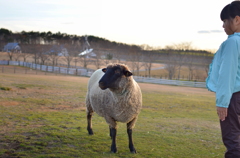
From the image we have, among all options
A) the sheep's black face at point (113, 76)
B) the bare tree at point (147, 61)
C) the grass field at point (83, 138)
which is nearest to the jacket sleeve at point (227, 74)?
the sheep's black face at point (113, 76)

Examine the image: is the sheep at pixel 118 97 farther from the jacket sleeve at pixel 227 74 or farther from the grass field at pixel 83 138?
the jacket sleeve at pixel 227 74

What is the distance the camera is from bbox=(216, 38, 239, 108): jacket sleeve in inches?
109

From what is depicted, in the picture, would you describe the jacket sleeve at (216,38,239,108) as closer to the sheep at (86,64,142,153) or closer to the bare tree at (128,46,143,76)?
the sheep at (86,64,142,153)

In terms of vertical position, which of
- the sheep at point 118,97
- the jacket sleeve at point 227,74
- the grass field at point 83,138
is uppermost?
the jacket sleeve at point 227,74

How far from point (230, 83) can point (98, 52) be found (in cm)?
7287

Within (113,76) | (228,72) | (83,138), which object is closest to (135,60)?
(83,138)

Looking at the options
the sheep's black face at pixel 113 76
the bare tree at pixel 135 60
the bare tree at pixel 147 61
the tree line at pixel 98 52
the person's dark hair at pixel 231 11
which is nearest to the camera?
the person's dark hair at pixel 231 11

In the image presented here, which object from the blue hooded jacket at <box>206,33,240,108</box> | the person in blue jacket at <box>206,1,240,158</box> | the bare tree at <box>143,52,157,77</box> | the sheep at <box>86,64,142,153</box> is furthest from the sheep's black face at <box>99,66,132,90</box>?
the bare tree at <box>143,52,157,77</box>

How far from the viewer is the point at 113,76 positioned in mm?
5555

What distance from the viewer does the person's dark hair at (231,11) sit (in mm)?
3006

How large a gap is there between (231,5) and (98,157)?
164 inches

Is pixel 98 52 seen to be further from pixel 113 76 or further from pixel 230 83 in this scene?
pixel 230 83

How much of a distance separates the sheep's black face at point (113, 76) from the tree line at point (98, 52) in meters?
54.3

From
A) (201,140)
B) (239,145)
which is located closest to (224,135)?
(239,145)
